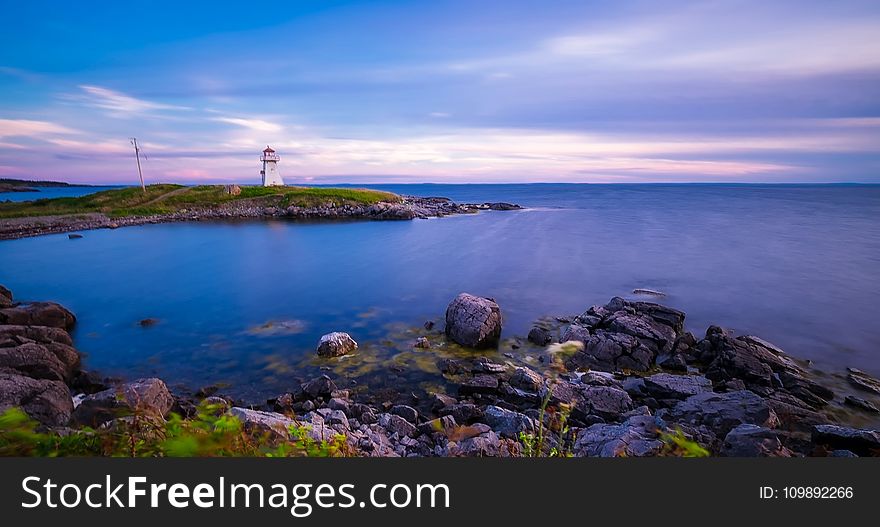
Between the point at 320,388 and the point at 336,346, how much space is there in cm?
325

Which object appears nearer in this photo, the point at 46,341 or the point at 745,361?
the point at 745,361

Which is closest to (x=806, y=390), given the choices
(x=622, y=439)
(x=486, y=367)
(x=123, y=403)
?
(x=622, y=439)

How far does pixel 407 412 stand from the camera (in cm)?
1145

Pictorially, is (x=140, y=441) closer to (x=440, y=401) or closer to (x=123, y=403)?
(x=123, y=403)

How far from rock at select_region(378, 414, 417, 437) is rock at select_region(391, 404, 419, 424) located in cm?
38

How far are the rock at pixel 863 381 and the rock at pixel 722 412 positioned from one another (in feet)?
19.4

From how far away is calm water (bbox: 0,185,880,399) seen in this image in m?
16.9

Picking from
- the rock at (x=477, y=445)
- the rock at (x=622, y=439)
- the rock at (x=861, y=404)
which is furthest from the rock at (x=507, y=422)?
the rock at (x=861, y=404)

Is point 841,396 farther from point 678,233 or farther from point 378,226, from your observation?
point 378,226

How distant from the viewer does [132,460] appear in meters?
3.17

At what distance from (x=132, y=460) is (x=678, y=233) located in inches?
2355

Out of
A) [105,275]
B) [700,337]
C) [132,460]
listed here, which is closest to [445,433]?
[132,460]

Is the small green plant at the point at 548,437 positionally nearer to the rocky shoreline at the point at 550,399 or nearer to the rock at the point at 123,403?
the rocky shoreline at the point at 550,399

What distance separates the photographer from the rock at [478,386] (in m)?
13.2
